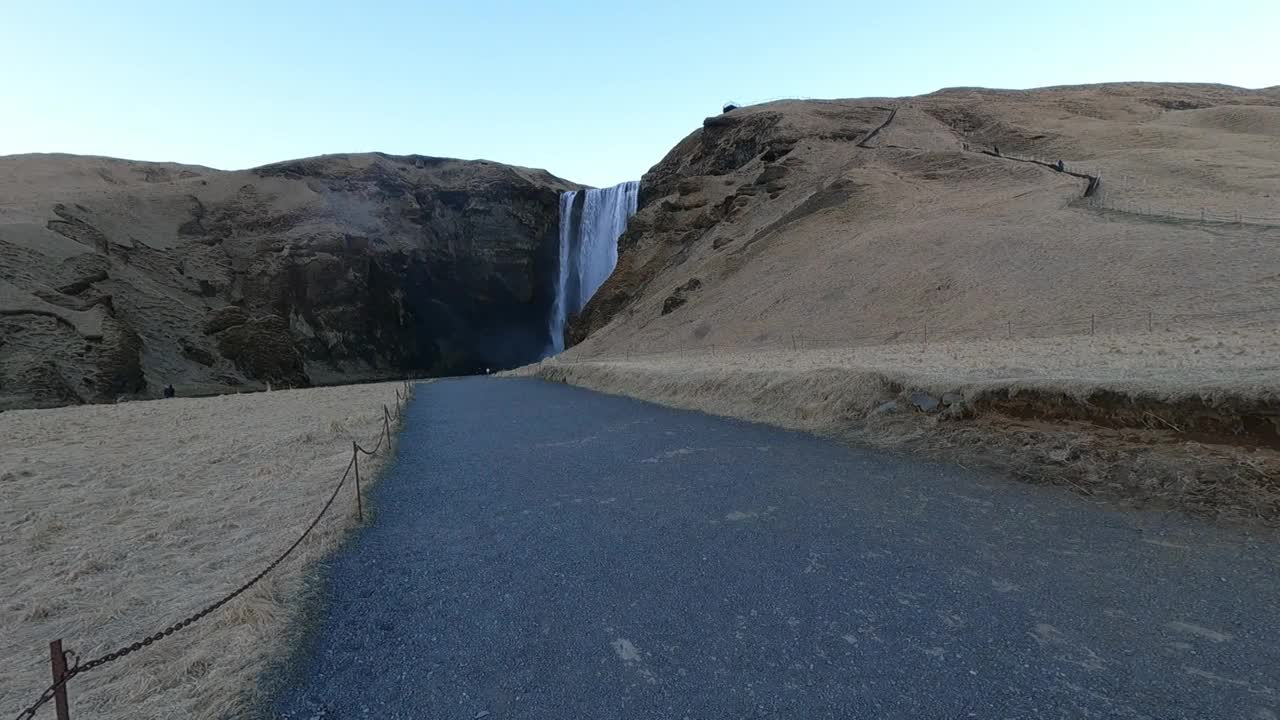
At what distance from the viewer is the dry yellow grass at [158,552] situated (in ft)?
13.9

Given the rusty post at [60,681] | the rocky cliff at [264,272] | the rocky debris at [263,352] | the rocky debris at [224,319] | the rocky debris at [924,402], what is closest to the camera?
the rusty post at [60,681]

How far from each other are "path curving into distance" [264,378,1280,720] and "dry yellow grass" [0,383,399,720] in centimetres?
49

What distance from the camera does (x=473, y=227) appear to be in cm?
7250

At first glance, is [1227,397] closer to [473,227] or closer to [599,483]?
[599,483]

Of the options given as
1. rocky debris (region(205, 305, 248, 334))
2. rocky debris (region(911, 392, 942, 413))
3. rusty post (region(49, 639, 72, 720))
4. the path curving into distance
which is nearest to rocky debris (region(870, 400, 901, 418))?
rocky debris (region(911, 392, 942, 413))

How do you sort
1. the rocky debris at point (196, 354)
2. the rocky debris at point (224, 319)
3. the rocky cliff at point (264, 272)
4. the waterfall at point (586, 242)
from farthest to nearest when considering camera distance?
the waterfall at point (586, 242) → the rocky debris at point (224, 319) → the rocky debris at point (196, 354) → the rocky cliff at point (264, 272)

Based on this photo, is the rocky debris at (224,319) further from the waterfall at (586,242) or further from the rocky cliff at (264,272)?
the waterfall at (586,242)

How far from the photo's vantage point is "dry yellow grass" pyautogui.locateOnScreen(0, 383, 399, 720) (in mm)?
4242

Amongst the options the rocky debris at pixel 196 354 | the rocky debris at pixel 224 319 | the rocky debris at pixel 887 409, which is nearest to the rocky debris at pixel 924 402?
the rocky debris at pixel 887 409

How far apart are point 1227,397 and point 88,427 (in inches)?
1007

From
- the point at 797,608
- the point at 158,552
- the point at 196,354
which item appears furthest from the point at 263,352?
the point at 797,608

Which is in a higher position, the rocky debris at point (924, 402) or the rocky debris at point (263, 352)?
the rocky debris at point (924, 402)

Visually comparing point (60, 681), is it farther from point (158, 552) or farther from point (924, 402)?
point (924, 402)

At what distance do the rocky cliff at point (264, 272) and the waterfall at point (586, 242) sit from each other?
4.00 m
